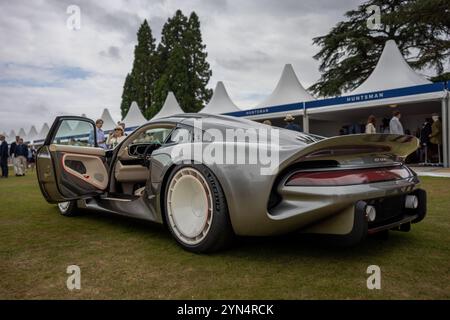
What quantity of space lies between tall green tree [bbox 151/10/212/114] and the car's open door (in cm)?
2852

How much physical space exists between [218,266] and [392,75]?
35.0ft

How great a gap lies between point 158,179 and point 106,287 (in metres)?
1.05

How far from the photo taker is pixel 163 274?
2.27m

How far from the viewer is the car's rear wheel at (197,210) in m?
2.46

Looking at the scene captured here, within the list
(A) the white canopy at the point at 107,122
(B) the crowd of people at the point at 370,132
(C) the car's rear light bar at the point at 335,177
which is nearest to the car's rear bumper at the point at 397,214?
(C) the car's rear light bar at the point at 335,177

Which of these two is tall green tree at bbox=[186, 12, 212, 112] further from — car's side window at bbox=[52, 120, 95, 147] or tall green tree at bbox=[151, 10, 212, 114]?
car's side window at bbox=[52, 120, 95, 147]

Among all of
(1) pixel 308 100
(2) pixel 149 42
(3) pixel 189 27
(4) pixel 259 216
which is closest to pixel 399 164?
(4) pixel 259 216

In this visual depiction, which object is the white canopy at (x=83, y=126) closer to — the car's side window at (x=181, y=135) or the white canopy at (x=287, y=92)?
the car's side window at (x=181, y=135)

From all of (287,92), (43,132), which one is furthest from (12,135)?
(287,92)

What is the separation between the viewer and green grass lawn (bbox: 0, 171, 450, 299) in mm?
1973

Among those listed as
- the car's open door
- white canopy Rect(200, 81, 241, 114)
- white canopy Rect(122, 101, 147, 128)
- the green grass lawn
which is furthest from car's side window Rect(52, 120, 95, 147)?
white canopy Rect(122, 101, 147, 128)
